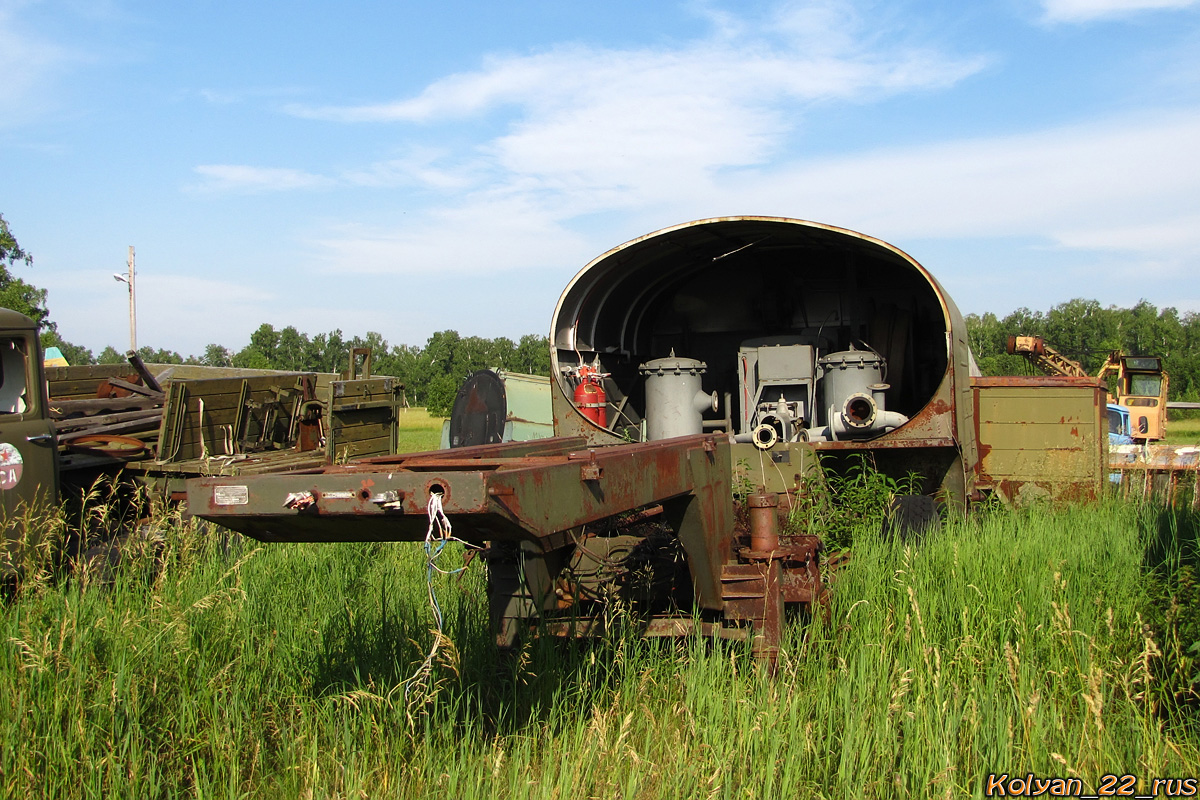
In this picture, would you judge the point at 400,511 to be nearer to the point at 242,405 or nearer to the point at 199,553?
the point at 199,553

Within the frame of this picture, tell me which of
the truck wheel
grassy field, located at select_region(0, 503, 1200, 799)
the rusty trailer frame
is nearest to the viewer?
the rusty trailer frame

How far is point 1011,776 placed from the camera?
308 centimetres

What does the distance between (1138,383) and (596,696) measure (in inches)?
770

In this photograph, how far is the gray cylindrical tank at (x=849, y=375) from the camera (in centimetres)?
762

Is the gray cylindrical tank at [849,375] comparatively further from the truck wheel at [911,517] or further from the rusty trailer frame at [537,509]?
the rusty trailer frame at [537,509]

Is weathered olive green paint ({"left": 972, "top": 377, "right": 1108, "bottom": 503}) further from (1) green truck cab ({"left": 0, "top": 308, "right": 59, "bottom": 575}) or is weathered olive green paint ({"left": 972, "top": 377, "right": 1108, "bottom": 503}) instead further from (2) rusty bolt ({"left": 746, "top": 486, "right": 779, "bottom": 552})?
(1) green truck cab ({"left": 0, "top": 308, "right": 59, "bottom": 575})

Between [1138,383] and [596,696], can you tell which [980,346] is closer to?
[1138,383]

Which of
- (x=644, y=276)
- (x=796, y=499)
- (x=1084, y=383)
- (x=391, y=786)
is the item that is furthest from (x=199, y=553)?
(x=1084, y=383)

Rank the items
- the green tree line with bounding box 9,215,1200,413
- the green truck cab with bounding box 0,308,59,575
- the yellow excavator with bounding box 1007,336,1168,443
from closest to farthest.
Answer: the green truck cab with bounding box 0,308,59,575
the yellow excavator with bounding box 1007,336,1168,443
the green tree line with bounding box 9,215,1200,413

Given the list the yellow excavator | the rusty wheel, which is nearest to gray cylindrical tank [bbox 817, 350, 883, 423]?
the rusty wheel

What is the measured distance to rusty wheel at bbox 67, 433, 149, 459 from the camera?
24.4 feet

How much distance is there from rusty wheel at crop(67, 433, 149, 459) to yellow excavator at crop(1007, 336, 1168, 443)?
634 inches

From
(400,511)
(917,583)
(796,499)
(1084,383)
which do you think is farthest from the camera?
(1084,383)

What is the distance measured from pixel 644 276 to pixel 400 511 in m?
→ 6.81
